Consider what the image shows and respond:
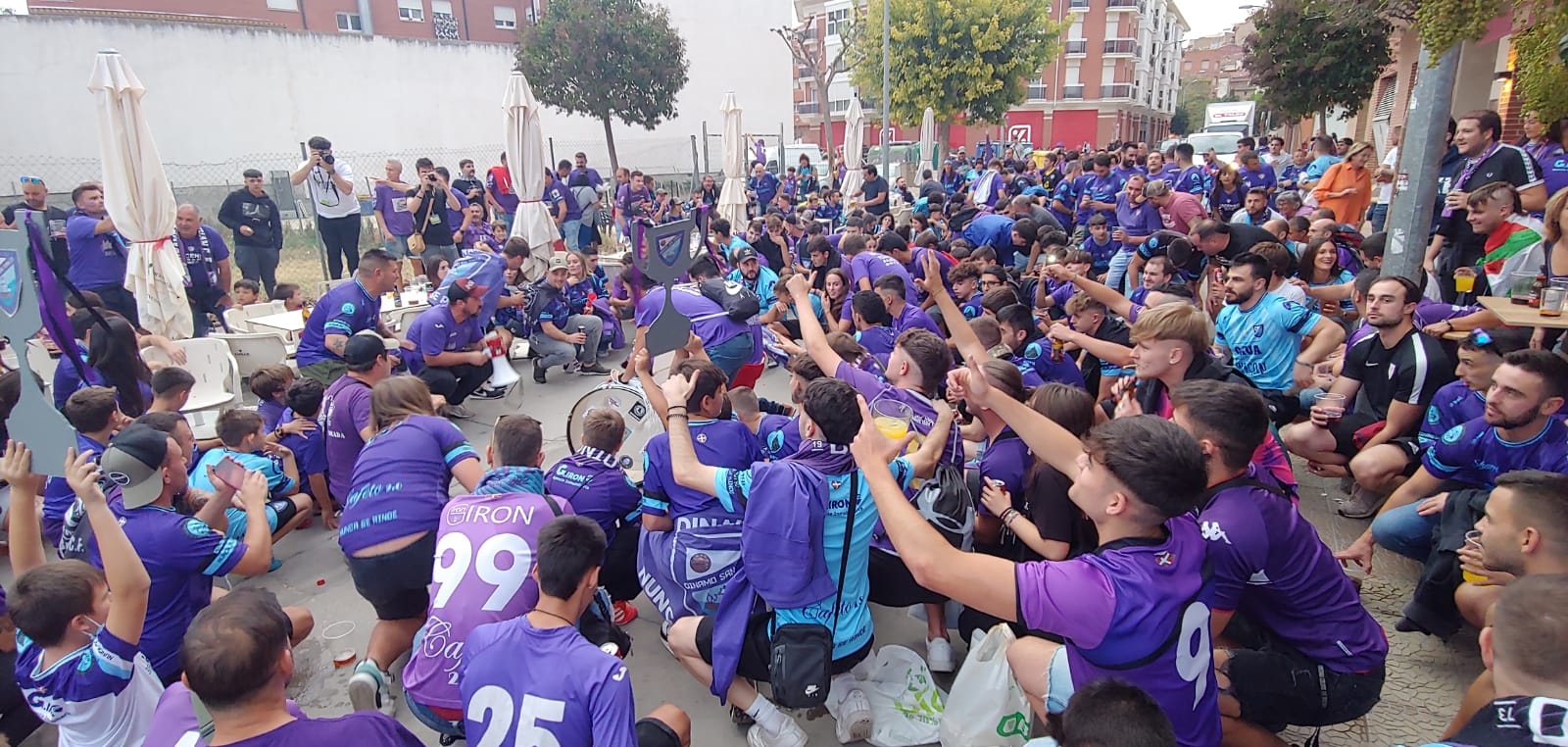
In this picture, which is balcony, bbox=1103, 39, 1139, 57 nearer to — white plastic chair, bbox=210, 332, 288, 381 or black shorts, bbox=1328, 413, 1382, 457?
black shorts, bbox=1328, 413, 1382, 457

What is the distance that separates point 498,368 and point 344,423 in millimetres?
2666

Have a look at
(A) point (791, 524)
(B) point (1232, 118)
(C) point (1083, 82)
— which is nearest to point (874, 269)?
(A) point (791, 524)

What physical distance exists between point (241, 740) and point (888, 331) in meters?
4.46

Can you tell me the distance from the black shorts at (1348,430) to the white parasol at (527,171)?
770 centimetres

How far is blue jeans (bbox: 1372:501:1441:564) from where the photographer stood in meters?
3.52

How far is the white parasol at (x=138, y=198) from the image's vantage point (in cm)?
616

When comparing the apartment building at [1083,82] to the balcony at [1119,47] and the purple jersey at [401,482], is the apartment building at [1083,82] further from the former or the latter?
the purple jersey at [401,482]

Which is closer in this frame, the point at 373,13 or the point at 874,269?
the point at 874,269

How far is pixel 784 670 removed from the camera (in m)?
2.75

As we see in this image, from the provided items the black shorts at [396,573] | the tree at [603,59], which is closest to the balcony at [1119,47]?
the tree at [603,59]

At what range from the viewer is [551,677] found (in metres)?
2.10

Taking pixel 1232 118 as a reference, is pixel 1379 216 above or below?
below

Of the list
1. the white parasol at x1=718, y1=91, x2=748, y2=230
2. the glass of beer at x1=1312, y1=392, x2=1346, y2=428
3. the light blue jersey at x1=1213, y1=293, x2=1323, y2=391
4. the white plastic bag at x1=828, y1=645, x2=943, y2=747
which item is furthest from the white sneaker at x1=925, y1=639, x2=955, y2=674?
the white parasol at x1=718, y1=91, x2=748, y2=230

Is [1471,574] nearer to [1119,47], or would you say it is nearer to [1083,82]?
[1083,82]
